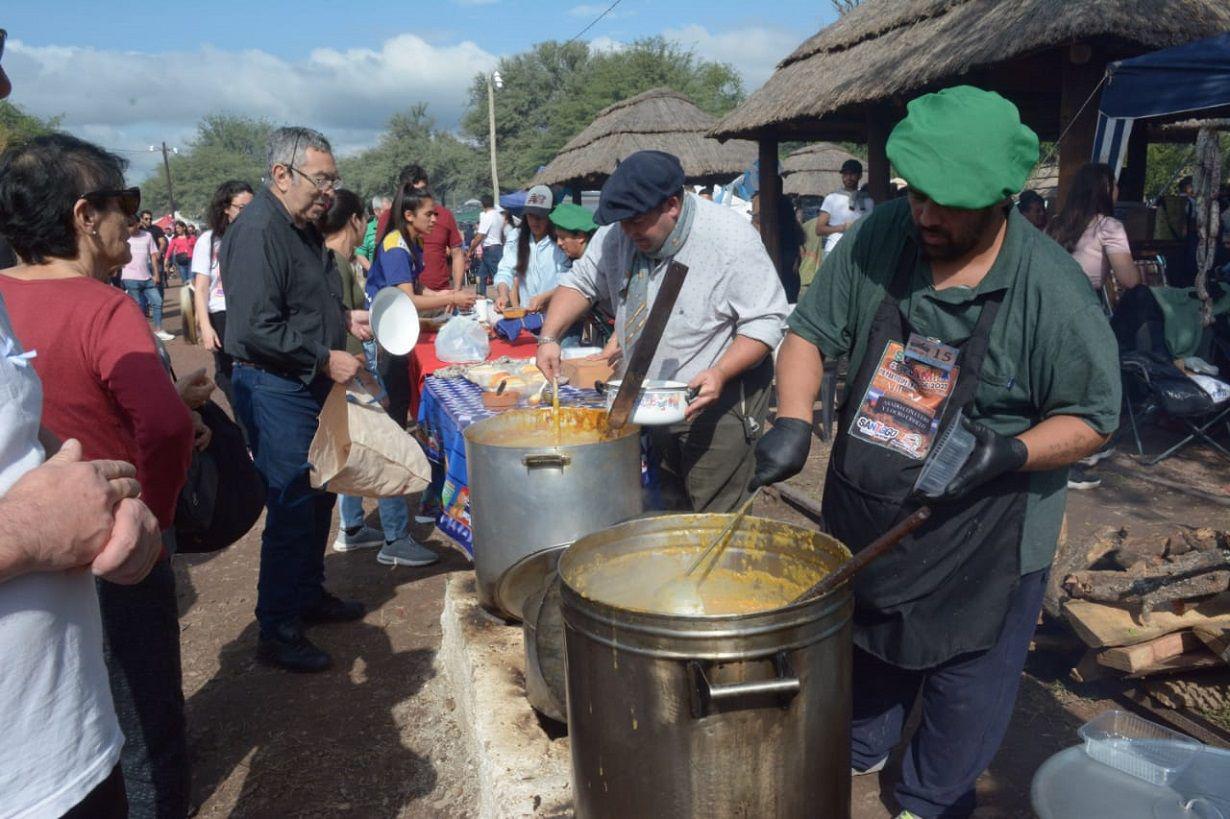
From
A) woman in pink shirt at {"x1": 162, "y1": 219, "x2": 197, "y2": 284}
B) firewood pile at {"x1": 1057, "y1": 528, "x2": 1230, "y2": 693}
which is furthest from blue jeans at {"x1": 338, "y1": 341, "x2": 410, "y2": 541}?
woman in pink shirt at {"x1": 162, "y1": 219, "x2": 197, "y2": 284}

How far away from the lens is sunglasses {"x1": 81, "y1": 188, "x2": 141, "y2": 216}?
6.98 feet

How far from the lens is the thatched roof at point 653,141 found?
51.8 feet

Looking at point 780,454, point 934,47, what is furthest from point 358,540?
point 934,47

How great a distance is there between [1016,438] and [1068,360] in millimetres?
211

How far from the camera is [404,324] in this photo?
168 inches

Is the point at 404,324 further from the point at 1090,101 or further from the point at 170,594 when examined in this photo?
the point at 1090,101

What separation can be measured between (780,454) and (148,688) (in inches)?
71.1

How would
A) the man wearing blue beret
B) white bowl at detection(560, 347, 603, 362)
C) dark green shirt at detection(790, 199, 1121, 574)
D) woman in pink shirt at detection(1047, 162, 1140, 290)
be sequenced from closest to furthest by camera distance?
dark green shirt at detection(790, 199, 1121, 574)
the man wearing blue beret
white bowl at detection(560, 347, 603, 362)
woman in pink shirt at detection(1047, 162, 1140, 290)

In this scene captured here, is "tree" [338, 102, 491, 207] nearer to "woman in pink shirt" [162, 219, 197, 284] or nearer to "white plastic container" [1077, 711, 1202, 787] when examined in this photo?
"woman in pink shirt" [162, 219, 197, 284]

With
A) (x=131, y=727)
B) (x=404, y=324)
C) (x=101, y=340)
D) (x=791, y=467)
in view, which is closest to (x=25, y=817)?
(x=101, y=340)

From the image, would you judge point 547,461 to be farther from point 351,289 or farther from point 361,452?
point 351,289

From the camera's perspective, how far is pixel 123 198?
2.21m

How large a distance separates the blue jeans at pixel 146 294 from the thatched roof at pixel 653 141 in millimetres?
7287

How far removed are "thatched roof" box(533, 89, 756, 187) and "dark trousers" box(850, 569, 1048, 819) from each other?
13.9m
